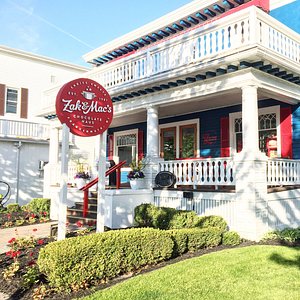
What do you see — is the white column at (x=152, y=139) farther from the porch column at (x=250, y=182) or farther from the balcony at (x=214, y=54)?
the porch column at (x=250, y=182)

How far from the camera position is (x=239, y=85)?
25.4 feet

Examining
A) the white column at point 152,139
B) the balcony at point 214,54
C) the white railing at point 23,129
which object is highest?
the balcony at point 214,54

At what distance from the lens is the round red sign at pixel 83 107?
5.67 m

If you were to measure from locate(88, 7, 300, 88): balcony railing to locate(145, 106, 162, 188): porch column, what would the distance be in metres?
1.16

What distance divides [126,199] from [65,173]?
308 cm

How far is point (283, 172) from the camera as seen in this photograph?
27.9ft

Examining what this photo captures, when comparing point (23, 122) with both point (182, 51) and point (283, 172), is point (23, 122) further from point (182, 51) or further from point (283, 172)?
point (283, 172)

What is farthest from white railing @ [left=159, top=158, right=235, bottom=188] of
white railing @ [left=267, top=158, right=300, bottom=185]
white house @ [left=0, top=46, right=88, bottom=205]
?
white house @ [left=0, top=46, right=88, bottom=205]

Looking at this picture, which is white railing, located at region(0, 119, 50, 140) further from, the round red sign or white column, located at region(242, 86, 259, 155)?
white column, located at region(242, 86, 259, 155)

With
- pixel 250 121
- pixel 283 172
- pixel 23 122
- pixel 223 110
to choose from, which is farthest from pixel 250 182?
pixel 23 122

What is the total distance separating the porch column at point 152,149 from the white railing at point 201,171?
0.22 meters

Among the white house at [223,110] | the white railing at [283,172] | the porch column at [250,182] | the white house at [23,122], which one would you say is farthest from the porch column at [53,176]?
the white railing at [283,172]

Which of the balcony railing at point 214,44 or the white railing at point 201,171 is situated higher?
the balcony railing at point 214,44

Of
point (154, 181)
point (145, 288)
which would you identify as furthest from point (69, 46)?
point (145, 288)
